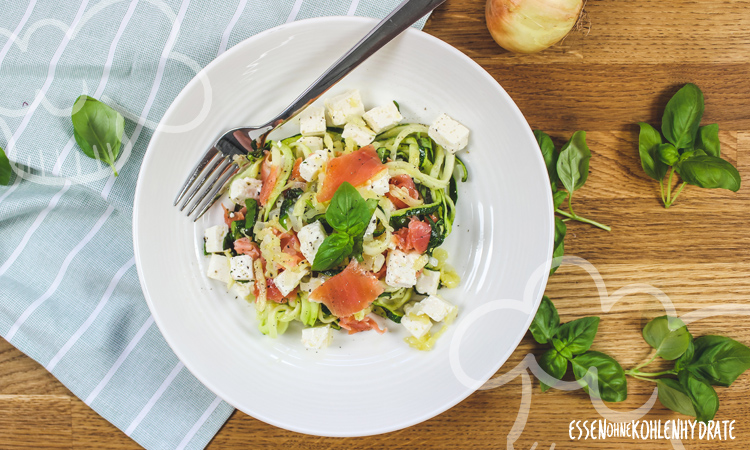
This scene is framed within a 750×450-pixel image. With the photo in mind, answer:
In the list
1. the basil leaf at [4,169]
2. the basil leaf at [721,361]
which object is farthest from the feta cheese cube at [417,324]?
the basil leaf at [4,169]

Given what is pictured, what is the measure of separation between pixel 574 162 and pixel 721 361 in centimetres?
147

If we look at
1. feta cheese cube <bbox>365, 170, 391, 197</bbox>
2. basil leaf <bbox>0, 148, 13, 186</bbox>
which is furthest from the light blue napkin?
feta cheese cube <bbox>365, 170, 391, 197</bbox>

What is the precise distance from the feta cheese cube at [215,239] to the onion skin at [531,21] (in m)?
1.97

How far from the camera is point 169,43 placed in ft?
9.83

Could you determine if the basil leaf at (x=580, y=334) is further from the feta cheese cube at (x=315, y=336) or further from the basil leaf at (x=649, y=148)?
the feta cheese cube at (x=315, y=336)

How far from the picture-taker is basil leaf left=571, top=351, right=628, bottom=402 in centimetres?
292

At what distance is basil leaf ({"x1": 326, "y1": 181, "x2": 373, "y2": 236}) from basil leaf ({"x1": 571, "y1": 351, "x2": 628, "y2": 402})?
62.2 inches

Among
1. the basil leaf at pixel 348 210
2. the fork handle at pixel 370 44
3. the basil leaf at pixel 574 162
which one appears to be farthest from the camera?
the basil leaf at pixel 574 162

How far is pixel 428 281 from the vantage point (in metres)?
2.77

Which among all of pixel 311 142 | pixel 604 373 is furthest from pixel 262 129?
pixel 604 373

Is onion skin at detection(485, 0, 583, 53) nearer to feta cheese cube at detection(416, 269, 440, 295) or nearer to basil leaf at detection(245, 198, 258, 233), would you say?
feta cheese cube at detection(416, 269, 440, 295)

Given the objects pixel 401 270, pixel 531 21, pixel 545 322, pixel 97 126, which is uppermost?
pixel 97 126

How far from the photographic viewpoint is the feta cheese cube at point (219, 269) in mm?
2832

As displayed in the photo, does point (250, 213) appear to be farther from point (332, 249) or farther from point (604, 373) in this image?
point (604, 373)
